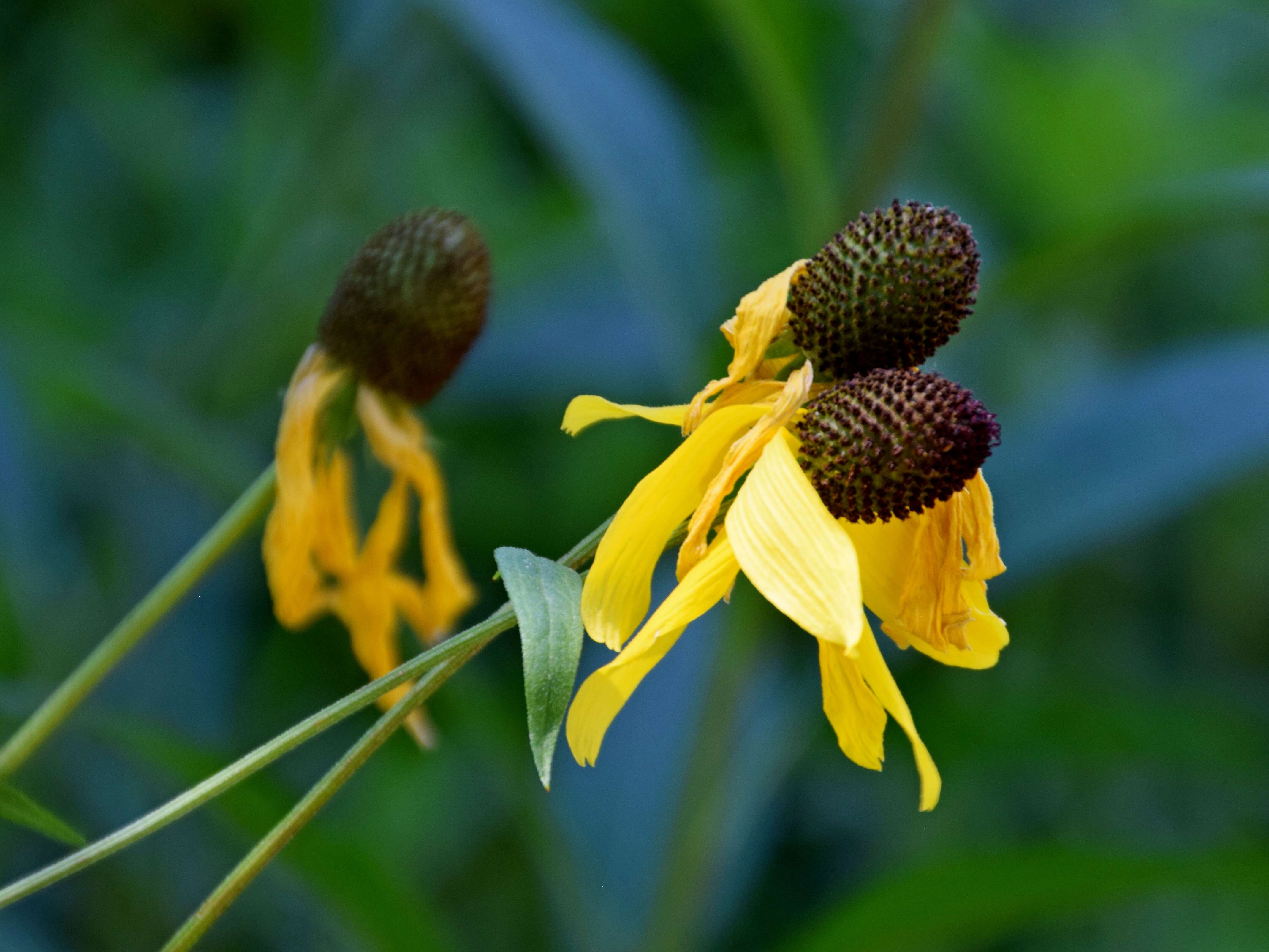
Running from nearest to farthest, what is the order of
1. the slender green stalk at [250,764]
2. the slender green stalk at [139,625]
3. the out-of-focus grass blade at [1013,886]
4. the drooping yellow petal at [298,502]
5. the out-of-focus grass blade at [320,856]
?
the slender green stalk at [250,764] < the slender green stalk at [139,625] < the drooping yellow petal at [298,502] < the out-of-focus grass blade at [320,856] < the out-of-focus grass blade at [1013,886]

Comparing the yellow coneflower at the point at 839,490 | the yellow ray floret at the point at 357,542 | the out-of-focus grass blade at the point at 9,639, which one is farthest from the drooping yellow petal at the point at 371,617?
the out-of-focus grass blade at the point at 9,639

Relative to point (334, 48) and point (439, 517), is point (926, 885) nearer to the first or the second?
point (439, 517)

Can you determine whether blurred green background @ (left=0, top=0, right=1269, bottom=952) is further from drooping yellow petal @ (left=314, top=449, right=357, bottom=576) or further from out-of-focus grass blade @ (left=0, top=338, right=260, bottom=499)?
drooping yellow petal @ (left=314, top=449, right=357, bottom=576)

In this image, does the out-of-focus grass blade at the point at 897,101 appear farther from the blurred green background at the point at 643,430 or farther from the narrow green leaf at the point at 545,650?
the narrow green leaf at the point at 545,650

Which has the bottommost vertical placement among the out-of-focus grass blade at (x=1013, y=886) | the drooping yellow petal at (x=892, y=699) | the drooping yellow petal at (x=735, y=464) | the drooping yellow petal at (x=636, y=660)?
the out-of-focus grass blade at (x=1013, y=886)

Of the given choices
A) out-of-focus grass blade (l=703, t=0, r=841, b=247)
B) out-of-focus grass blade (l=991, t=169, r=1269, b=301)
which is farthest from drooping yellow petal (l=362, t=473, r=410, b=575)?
out-of-focus grass blade (l=991, t=169, r=1269, b=301)
